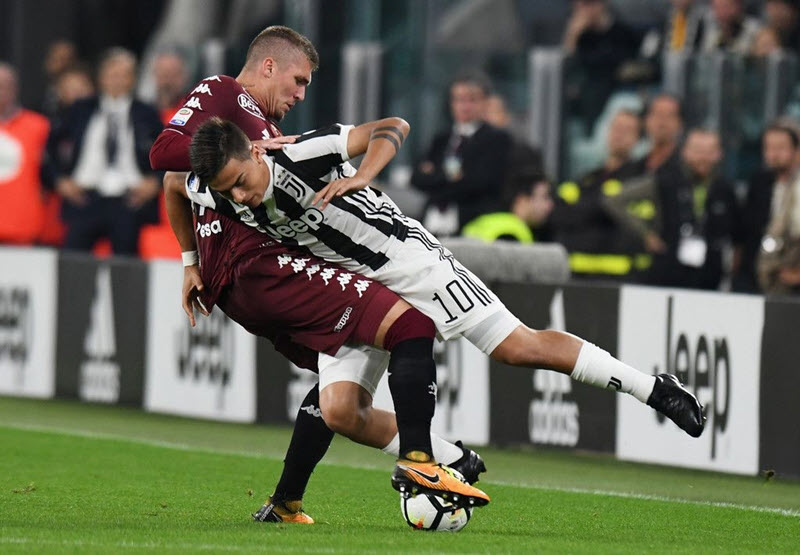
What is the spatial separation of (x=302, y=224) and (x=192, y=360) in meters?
5.50

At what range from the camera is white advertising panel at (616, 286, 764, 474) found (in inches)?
390

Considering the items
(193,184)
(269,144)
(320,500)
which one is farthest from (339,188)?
(320,500)

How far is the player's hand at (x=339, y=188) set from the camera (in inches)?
277

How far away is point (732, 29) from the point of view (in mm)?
14031

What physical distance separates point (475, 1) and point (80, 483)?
28.9ft

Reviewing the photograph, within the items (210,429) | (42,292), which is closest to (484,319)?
(210,429)

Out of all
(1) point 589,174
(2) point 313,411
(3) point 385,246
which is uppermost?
(1) point 589,174

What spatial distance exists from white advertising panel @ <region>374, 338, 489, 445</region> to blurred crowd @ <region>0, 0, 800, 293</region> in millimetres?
1242

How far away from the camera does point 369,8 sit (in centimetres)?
1741

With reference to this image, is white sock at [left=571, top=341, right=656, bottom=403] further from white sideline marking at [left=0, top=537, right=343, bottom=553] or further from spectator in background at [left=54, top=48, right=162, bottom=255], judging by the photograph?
spectator in background at [left=54, top=48, right=162, bottom=255]

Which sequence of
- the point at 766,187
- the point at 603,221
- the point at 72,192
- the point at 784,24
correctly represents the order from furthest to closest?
1. the point at 72,192
2. the point at 784,24
3. the point at 603,221
4. the point at 766,187

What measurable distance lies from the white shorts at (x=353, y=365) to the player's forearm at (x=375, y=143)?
2.45 feet

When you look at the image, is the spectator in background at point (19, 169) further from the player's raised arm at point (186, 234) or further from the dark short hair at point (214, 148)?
the dark short hair at point (214, 148)

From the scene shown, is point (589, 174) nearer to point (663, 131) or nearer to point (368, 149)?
point (663, 131)
